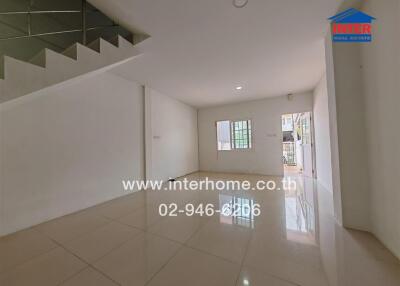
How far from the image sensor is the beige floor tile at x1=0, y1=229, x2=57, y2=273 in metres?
1.41

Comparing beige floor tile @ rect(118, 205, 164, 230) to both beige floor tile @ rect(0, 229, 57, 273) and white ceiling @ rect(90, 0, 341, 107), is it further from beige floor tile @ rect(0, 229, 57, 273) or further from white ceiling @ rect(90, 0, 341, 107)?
white ceiling @ rect(90, 0, 341, 107)

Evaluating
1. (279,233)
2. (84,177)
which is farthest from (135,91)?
(279,233)

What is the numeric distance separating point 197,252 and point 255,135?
4659mm

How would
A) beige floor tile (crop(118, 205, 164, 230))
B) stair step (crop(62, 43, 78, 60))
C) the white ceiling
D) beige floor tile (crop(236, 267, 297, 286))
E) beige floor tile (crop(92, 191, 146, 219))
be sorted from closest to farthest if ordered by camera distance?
1. beige floor tile (crop(236, 267, 297, 286))
2. the white ceiling
3. stair step (crop(62, 43, 78, 60))
4. beige floor tile (crop(118, 205, 164, 230))
5. beige floor tile (crop(92, 191, 146, 219))

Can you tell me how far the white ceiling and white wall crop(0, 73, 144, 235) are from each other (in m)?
0.84

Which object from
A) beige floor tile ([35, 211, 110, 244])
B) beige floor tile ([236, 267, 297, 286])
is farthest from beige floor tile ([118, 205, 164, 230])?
beige floor tile ([236, 267, 297, 286])

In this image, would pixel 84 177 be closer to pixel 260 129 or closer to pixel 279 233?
pixel 279 233

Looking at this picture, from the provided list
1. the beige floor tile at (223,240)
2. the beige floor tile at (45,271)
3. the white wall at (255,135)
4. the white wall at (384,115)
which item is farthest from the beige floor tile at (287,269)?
the white wall at (255,135)

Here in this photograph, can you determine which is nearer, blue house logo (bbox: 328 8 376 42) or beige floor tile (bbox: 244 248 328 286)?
beige floor tile (bbox: 244 248 328 286)

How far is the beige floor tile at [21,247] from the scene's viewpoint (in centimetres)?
141

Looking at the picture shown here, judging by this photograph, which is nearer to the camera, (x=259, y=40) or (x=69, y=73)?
(x=69, y=73)

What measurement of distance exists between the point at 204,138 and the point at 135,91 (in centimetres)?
335

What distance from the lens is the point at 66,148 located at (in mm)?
2475

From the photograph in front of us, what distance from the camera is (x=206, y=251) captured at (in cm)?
148
